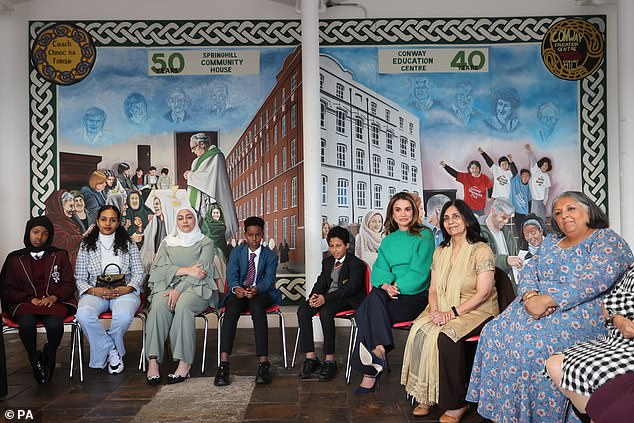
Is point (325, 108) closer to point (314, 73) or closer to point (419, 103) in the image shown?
point (314, 73)

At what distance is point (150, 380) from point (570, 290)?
2918 millimetres

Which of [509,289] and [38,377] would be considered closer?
[509,289]

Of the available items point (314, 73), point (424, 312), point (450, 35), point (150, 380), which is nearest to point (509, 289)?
point (424, 312)

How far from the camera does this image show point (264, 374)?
4371mm

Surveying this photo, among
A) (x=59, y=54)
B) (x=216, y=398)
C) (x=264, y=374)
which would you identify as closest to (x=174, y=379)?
(x=216, y=398)

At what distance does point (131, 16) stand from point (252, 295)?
12.1 ft

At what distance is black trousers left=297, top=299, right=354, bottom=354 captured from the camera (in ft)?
14.8

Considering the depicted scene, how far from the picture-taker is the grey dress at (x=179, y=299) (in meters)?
4.49

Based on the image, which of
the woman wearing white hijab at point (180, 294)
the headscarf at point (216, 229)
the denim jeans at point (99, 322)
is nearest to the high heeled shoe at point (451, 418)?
the woman wearing white hijab at point (180, 294)

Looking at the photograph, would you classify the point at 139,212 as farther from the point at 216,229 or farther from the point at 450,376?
the point at 450,376

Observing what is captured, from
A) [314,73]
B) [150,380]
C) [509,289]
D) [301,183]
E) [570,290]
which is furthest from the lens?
[301,183]

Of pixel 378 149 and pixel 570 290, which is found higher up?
pixel 378 149

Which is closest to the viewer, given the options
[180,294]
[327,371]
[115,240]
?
[327,371]

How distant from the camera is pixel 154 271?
16.1 ft
